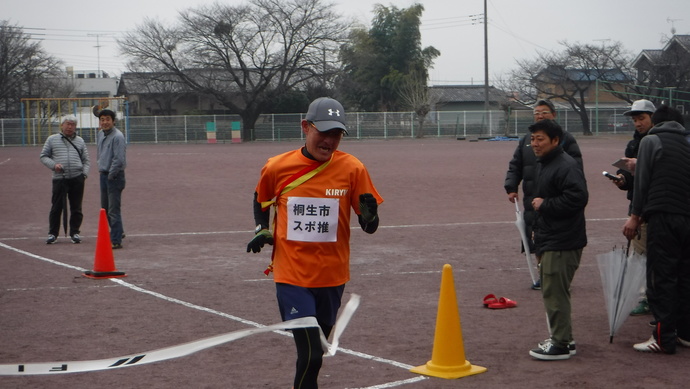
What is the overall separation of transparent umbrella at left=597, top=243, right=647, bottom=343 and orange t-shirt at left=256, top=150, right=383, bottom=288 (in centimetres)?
296

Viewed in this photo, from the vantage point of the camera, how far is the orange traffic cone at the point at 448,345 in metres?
6.50

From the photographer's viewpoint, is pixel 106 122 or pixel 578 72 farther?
pixel 578 72

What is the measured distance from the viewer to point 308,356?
5129mm

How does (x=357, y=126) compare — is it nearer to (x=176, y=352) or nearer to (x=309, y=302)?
(x=176, y=352)

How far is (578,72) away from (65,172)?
64387 mm

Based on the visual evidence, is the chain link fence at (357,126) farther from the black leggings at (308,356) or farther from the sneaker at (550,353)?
the black leggings at (308,356)

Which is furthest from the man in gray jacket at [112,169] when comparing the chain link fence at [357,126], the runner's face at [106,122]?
the chain link fence at [357,126]

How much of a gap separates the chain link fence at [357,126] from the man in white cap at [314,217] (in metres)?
59.0

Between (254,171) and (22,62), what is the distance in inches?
1673

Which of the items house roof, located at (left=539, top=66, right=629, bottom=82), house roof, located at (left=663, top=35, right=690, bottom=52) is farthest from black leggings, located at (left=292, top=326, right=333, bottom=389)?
house roof, located at (left=539, top=66, right=629, bottom=82)

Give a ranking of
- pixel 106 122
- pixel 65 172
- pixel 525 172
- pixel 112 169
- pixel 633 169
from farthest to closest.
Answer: pixel 65 172 < pixel 106 122 < pixel 112 169 < pixel 525 172 < pixel 633 169

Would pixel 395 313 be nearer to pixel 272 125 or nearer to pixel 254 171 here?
pixel 254 171

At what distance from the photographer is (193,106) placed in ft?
278

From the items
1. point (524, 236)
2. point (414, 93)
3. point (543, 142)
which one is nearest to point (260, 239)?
point (543, 142)
